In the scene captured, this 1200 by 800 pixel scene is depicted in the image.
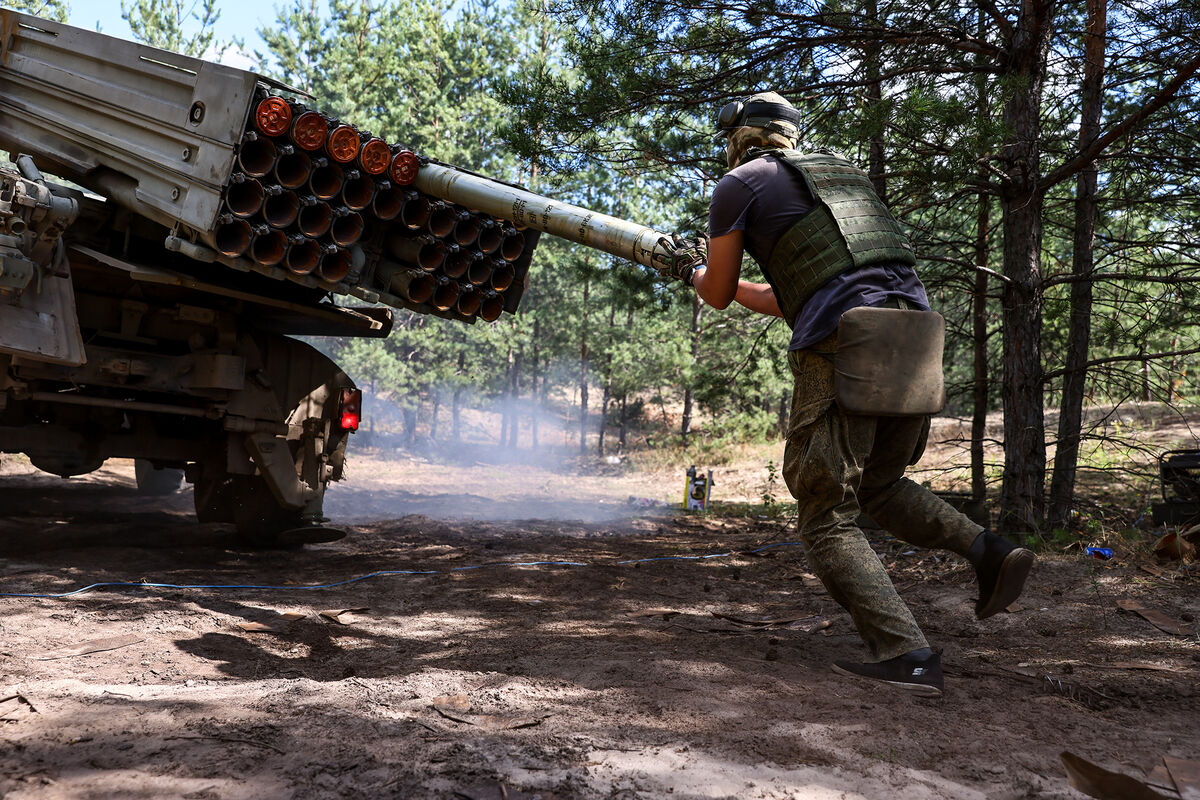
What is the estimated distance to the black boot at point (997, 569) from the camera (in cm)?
303

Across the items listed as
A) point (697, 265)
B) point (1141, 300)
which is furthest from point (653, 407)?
point (697, 265)

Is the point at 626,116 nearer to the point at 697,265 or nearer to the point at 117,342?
the point at 697,265

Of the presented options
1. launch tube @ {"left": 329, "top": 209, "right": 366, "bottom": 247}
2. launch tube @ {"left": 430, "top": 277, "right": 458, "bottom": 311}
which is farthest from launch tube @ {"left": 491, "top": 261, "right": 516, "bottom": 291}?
launch tube @ {"left": 329, "top": 209, "right": 366, "bottom": 247}

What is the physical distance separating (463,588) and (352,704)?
2481 millimetres

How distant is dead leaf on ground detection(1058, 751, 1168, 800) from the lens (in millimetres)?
1896

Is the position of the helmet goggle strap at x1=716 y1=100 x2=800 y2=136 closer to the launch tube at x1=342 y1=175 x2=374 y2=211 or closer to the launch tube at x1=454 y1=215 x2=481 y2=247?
the launch tube at x1=454 y1=215 x2=481 y2=247

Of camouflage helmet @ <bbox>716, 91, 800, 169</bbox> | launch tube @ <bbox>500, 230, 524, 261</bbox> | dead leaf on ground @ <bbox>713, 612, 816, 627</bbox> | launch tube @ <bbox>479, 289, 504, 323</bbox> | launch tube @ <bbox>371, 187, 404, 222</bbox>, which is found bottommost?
dead leaf on ground @ <bbox>713, 612, 816, 627</bbox>

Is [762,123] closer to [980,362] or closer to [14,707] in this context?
[14,707]

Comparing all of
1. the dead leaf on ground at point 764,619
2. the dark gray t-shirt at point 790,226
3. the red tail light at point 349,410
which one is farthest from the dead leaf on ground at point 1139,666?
the red tail light at point 349,410

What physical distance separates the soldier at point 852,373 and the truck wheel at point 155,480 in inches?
291

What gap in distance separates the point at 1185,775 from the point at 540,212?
11.4 ft

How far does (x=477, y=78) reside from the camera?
2423 centimetres

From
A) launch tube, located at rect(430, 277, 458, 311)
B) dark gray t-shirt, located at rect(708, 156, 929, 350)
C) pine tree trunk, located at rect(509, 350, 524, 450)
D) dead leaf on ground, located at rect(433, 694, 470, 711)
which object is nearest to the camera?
dead leaf on ground, located at rect(433, 694, 470, 711)

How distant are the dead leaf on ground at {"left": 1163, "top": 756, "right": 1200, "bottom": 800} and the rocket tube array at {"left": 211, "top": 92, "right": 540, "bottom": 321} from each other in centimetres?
371
